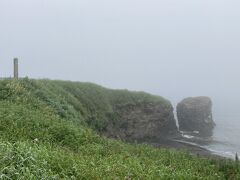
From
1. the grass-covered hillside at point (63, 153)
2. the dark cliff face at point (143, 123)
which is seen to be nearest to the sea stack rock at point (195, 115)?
the dark cliff face at point (143, 123)

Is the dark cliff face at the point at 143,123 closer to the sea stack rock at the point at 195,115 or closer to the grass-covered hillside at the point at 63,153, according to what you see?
the sea stack rock at the point at 195,115

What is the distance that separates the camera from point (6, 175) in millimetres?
11508

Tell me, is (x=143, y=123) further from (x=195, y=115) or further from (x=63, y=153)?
(x=63, y=153)

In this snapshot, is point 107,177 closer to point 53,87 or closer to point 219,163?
point 219,163

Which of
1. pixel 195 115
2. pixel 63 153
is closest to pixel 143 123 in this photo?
pixel 195 115

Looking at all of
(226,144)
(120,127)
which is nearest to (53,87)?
(120,127)

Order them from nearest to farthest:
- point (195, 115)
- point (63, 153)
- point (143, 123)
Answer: point (63, 153) < point (143, 123) < point (195, 115)

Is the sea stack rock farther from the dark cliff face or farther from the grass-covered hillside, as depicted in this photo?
the grass-covered hillside

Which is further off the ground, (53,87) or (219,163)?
(53,87)

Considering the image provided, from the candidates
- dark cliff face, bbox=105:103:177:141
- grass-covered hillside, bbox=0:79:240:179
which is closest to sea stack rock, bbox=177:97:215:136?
dark cliff face, bbox=105:103:177:141

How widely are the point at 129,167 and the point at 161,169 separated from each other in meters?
1.43

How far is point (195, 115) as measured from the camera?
274ft

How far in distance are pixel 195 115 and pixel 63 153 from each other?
69650mm

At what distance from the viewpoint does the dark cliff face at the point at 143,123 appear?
56750 millimetres
